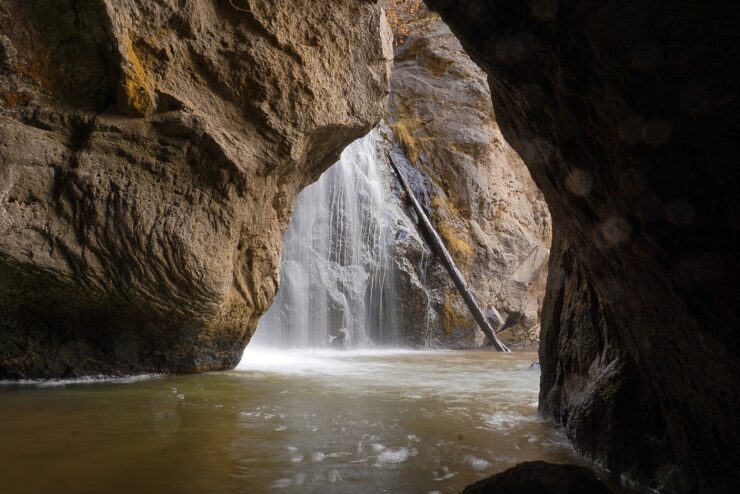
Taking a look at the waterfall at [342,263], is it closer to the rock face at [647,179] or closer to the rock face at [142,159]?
the rock face at [142,159]

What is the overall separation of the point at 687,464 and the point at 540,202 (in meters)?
14.8

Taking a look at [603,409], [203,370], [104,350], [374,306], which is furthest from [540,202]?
[603,409]

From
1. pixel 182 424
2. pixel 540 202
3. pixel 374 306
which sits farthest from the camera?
pixel 540 202

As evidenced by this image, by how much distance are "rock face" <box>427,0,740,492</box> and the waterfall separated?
9196 mm

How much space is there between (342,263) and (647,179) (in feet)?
36.6

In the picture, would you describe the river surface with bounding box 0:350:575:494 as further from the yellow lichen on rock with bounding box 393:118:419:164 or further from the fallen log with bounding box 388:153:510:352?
the yellow lichen on rock with bounding box 393:118:419:164

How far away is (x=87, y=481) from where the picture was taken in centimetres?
242

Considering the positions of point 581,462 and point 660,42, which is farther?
point 581,462

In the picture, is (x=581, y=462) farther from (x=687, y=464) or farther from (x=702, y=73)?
(x=702, y=73)

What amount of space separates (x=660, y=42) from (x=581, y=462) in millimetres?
2162

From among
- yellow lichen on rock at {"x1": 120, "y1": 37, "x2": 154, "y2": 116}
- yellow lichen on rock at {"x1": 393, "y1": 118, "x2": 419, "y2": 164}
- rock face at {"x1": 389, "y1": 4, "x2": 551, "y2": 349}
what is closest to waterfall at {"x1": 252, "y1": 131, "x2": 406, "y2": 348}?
rock face at {"x1": 389, "y1": 4, "x2": 551, "y2": 349}

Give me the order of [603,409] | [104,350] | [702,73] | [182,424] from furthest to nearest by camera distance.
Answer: [104,350] < [182,424] < [603,409] < [702,73]

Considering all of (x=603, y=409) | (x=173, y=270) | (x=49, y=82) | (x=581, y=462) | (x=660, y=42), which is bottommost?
(x=581, y=462)

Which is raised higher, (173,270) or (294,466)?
(173,270)
